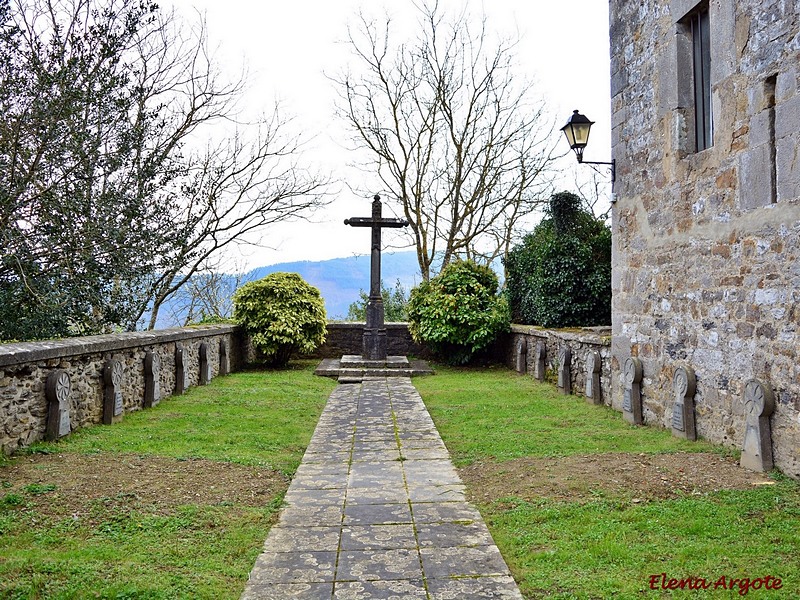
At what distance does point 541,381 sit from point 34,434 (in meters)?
7.80

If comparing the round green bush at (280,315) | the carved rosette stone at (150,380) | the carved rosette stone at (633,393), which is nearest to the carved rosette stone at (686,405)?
the carved rosette stone at (633,393)

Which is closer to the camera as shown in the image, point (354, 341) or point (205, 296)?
point (354, 341)

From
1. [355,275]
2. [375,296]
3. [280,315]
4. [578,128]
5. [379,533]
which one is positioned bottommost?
[379,533]

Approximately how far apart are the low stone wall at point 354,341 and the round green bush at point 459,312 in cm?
149

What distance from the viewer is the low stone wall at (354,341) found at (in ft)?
53.3

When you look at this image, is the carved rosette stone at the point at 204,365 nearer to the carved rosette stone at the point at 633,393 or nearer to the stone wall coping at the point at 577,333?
the stone wall coping at the point at 577,333

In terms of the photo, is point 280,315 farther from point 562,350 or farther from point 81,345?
point 81,345

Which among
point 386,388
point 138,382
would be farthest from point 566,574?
point 386,388

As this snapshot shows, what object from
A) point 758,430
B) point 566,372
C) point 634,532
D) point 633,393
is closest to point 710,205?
point 758,430

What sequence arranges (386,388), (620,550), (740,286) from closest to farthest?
(620,550), (740,286), (386,388)

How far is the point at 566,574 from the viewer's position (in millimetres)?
3344

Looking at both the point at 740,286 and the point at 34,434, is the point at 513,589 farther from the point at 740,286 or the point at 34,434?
the point at 34,434

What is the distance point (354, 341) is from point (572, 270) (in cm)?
627

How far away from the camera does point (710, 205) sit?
6379mm
